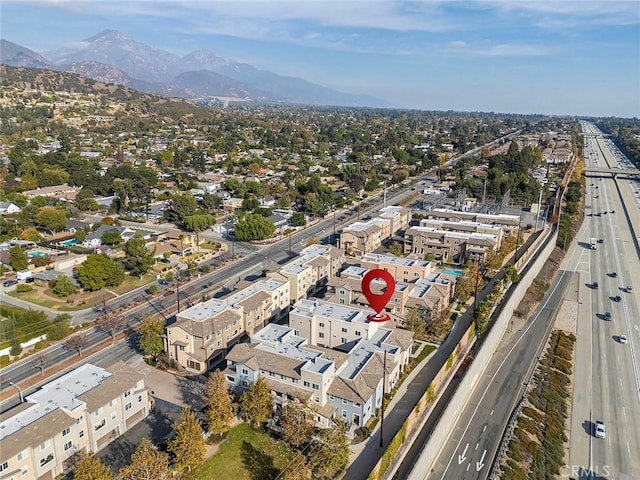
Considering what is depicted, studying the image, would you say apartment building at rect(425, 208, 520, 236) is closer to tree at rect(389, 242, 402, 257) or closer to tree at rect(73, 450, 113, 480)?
tree at rect(389, 242, 402, 257)

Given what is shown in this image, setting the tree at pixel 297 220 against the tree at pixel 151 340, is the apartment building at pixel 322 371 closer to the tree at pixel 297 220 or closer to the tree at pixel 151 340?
the tree at pixel 151 340

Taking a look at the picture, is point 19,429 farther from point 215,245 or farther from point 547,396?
point 215,245

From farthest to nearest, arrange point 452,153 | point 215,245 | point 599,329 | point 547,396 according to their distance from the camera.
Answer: point 452,153 < point 215,245 < point 599,329 < point 547,396

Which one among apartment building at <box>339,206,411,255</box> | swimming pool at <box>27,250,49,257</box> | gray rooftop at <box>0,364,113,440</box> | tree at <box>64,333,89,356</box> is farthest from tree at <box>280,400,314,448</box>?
swimming pool at <box>27,250,49,257</box>

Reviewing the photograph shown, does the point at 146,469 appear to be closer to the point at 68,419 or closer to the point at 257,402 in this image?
the point at 68,419

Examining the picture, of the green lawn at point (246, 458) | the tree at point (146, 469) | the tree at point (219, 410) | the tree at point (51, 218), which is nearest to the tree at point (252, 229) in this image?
the tree at point (51, 218)

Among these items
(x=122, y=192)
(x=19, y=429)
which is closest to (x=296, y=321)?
(x=19, y=429)
